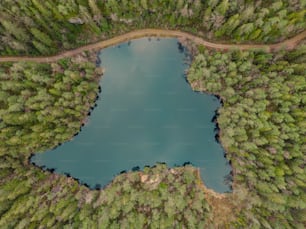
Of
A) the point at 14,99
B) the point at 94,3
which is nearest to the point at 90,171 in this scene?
the point at 14,99

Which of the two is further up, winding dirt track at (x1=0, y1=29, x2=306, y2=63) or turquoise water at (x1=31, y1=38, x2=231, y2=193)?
winding dirt track at (x1=0, y1=29, x2=306, y2=63)

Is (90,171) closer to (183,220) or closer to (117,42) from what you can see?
(183,220)

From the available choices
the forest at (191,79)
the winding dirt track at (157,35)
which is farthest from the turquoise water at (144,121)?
the forest at (191,79)

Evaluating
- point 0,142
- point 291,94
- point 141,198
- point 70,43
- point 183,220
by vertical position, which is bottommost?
point 183,220

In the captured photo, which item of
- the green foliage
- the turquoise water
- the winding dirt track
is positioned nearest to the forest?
the green foliage

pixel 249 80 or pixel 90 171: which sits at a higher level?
pixel 249 80

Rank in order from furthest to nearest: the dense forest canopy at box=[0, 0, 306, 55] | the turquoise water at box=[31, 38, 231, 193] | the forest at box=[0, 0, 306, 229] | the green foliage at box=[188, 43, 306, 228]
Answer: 1. the turquoise water at box=[31, 38, 231, 193]
2. the dense forest canopy at box=[0, 0, 306, 55]
3. the forest at box=[0, 0, 306, 229]
4. the green foliage at box=[188, 43, 306, 228]

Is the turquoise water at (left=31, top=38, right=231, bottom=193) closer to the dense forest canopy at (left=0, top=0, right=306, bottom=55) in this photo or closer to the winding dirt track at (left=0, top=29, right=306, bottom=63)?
the winding dirt track at (left=0, top=29, right=306, bottom=63)
